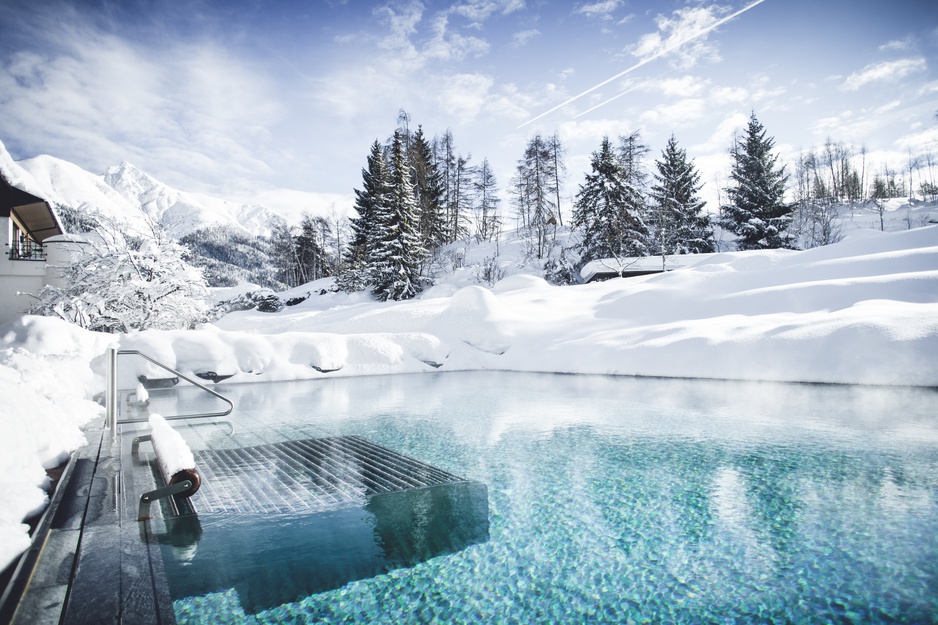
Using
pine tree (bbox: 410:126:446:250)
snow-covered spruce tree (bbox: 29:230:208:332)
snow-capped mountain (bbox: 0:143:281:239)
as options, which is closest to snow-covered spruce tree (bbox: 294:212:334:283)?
snow-capped mountain (bbox: 0:143:281:239)

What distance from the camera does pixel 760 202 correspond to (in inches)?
926

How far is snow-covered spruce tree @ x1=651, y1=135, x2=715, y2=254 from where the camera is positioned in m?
26.5

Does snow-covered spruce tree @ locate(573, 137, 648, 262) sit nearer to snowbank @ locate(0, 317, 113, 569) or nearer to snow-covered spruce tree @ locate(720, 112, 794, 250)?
snow-covered spruce tree @ locate(720, 112, 794, 250)

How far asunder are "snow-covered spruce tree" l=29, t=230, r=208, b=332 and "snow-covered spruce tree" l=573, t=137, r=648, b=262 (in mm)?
19926

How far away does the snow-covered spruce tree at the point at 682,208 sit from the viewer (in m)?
26.5

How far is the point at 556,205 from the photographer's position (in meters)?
35.8

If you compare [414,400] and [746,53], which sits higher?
[746,53]

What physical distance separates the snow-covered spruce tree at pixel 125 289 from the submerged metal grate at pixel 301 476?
9546mm

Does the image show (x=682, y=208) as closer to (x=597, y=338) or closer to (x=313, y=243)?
(x=597, y=338)

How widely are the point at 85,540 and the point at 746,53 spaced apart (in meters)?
17.2

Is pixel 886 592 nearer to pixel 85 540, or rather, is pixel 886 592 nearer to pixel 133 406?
pixel 85 540

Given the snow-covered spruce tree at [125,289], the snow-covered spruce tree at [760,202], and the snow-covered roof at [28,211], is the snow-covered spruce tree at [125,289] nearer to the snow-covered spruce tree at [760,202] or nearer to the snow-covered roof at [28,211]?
the snow-covered roof at [28,211]

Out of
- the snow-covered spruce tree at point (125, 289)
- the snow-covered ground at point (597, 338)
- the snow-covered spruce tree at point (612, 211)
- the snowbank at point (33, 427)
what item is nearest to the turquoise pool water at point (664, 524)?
the snowbank at point (33, 427)

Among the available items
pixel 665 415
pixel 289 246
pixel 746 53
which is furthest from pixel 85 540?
pixel 289 246
